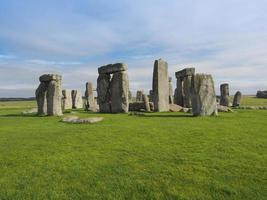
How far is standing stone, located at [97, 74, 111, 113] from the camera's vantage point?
79.2ft

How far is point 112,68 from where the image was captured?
2345 cm

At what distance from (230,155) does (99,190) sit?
3929mm

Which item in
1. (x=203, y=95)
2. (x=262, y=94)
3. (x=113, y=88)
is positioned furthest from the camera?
(x=262, y=94)

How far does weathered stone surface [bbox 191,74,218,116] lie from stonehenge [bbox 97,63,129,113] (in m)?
5.83

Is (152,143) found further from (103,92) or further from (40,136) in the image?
(103,92)

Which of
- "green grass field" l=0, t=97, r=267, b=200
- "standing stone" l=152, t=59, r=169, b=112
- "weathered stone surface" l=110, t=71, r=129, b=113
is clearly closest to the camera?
"green grass field" l=0, t=97, r=267, b=200

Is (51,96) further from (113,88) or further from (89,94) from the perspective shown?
(89,94)

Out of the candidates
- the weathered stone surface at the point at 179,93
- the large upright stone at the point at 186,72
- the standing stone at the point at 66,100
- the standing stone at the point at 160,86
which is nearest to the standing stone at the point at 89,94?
the standing stone at the point at 66,100

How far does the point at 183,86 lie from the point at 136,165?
21.8 m

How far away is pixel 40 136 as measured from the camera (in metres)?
12.0

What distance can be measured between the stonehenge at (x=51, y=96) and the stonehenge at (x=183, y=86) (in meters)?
11.8

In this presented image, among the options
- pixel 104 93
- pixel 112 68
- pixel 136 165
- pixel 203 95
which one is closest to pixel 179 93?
pixel 104 93

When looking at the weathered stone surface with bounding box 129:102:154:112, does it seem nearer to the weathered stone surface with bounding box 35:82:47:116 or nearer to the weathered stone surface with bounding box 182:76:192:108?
the weathered stone surface with bounding box 182:76:192:108

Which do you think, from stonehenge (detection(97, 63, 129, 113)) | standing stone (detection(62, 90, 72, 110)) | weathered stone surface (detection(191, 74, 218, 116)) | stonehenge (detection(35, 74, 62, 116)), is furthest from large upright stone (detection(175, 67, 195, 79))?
standing stone (detection(62, 90, 72, 110))
